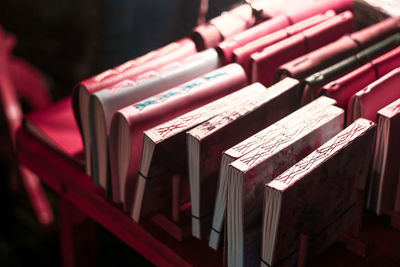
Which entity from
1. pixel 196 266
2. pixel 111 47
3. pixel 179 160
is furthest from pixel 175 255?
pixel 111 47

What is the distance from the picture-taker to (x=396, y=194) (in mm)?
1144

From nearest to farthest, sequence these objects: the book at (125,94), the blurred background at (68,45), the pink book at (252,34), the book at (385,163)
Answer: the book at (385,163) → the book at (125,94) → the pink book at (252,34) → the blurred background at (68,45)

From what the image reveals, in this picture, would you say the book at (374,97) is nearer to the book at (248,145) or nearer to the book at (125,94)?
the book at (248,145)

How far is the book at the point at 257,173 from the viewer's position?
3.04 ft

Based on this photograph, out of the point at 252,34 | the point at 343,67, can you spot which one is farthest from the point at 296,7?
the point at 343,67

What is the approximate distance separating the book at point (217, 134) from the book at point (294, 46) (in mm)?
68

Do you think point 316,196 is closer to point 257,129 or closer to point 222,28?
point 257,129

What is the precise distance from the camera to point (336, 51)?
1.20m

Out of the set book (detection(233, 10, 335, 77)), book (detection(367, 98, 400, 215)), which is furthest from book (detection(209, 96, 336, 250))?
book (detection(233, 10, 335, 77))

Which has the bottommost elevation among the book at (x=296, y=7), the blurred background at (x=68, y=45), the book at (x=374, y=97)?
the blurred background at (x=68, y=45)

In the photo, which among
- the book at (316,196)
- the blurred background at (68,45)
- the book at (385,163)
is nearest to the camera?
the book at (316,196)

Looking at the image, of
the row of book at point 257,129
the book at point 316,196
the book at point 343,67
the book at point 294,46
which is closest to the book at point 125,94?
the row of book at point 257,129

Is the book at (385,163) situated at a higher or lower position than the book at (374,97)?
lower

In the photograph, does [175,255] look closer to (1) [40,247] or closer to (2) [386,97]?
(2) [386,97]
